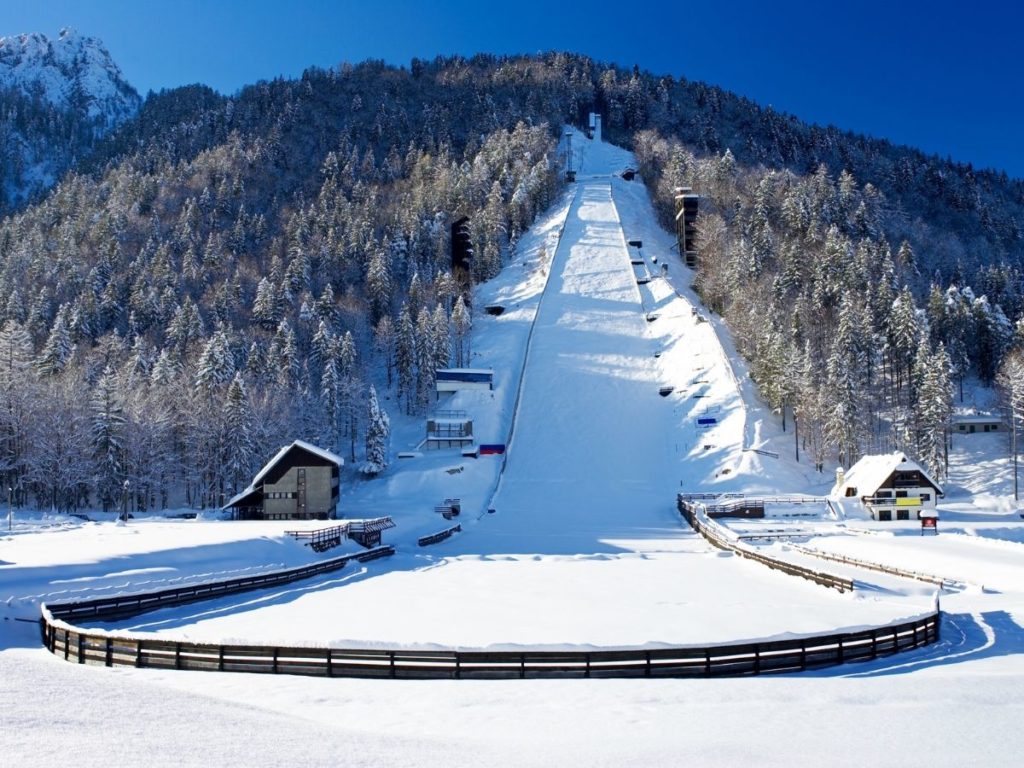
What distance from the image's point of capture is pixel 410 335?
81438 millimetres

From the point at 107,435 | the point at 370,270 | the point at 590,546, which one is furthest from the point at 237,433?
the point at 370,270

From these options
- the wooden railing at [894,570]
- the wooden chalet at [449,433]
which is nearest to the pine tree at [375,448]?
the wooden chalet at [449,433]

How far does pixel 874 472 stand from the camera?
52.2 metres

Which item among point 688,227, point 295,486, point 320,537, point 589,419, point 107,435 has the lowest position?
point 320,537

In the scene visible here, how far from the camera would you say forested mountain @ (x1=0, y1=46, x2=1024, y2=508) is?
6144 cm

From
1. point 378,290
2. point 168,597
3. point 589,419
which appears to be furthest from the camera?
point 378,290

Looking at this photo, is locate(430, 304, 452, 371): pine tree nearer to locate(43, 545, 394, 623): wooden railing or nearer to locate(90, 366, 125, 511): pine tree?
locate(90, 366, 125, 511): pine tree

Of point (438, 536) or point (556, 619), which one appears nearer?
point (556, 619)

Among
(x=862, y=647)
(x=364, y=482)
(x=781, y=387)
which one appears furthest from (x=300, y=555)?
(x=781, y=387)

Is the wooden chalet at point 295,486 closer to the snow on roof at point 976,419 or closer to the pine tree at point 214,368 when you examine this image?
the pine tree at point 214,368

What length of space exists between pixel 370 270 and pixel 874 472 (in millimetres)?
65728

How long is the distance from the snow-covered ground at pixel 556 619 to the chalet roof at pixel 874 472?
12.8 ft

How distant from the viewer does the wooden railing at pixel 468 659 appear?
1507 cm

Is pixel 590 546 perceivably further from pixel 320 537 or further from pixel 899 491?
pixel 899 491
